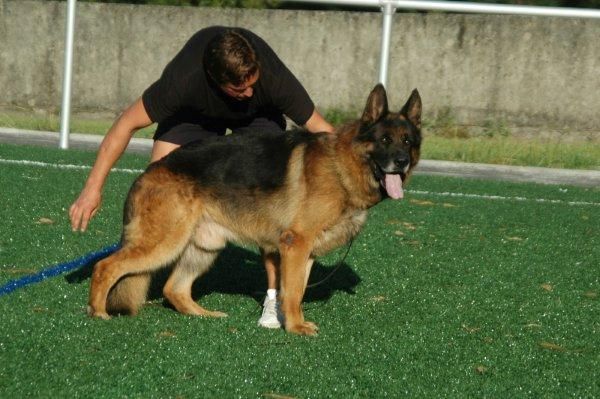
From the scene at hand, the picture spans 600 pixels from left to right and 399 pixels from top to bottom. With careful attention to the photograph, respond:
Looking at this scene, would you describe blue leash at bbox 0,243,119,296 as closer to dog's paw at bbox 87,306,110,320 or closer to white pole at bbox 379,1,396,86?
dog's paw at bbox 87,306,110,320

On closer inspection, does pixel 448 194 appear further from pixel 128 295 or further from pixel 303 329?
pixel 128 295

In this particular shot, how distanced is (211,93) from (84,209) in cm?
104

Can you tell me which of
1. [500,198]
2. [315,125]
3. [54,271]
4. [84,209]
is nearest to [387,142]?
[315,125]

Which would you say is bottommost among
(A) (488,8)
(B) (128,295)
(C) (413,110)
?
(B) (128,295)

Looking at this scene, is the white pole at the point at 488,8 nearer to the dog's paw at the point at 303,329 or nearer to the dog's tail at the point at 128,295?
the dog's tail at the point at 128,295

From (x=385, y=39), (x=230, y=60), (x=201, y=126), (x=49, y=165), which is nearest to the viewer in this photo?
(x=230, y=60)

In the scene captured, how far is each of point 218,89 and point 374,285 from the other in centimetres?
A: 188

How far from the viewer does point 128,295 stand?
254 inches

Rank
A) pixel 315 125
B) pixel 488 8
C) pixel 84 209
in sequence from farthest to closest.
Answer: pixel 488 8, pixel 315 125, pixel 84 209

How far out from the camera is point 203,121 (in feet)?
23.4

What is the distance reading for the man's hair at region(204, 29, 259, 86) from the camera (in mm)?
6270

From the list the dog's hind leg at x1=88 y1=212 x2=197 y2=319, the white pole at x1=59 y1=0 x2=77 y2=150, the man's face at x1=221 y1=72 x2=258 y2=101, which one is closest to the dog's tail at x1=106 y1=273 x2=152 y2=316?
the dog's hind leg at x1=88 y1=212 x2=197 y2=319

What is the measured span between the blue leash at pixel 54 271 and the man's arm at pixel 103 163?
559 mm

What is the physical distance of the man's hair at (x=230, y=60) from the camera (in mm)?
6270
